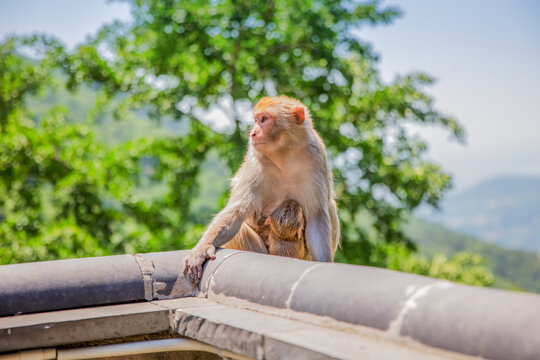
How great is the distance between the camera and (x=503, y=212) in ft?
441

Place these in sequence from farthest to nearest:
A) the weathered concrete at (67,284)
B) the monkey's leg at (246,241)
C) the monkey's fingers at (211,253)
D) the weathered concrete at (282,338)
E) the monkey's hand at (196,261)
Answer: the monkey's leg at (246,241), the monkey's fingers at (211,253), the monkey's hand at (196,261), the weathered concrete at (67,284), the weathered concrete at (282,338)

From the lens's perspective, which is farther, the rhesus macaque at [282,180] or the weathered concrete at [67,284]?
the rhesus macaque at [282,180]

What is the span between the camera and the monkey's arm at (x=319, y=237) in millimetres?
4090

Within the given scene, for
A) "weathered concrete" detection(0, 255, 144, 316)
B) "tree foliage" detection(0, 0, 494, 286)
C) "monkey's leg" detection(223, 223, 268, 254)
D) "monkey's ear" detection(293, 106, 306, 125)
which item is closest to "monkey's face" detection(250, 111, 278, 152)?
"monkey's ear" detection(293, 106, 306, 125)

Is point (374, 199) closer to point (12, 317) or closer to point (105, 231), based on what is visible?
point (105, 231)

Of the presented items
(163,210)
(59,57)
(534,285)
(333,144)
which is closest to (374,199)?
(333,144)

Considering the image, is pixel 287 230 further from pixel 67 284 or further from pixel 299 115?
pixel 67 284

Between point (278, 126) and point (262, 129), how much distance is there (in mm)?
104

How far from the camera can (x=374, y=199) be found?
12359 mm

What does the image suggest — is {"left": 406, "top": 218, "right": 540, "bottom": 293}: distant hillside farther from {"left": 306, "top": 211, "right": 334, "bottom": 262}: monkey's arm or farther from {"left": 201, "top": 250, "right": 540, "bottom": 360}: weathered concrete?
{"left": 201, "top": 250, "right": 540, "bottom": 360}: weathered concrete

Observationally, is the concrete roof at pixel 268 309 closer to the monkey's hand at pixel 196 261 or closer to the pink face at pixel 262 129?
the monkey's hand at pixel 196 261

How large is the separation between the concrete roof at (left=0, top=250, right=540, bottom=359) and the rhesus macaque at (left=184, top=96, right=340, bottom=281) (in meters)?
0.88

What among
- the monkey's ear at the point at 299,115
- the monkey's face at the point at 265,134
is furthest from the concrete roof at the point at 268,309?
the monkey's ear at the point at 299,115

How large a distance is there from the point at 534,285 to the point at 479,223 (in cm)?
8217
